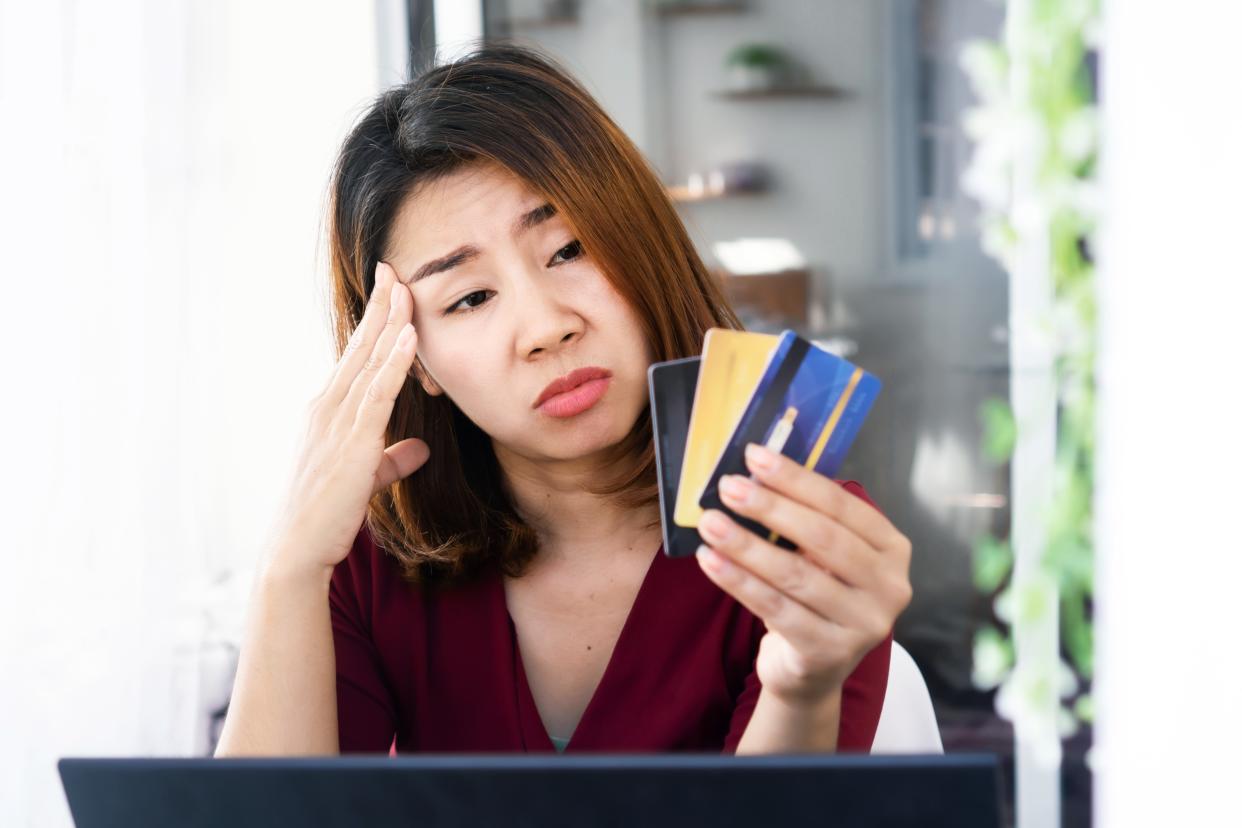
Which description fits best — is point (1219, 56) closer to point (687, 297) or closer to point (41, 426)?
point (687, 297)

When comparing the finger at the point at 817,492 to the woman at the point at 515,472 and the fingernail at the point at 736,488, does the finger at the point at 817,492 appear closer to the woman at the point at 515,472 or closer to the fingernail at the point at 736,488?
the fingernail at the point at 736,488

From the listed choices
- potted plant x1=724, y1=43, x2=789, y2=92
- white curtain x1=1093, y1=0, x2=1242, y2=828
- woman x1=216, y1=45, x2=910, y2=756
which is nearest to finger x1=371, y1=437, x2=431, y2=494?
woman x1=216, y1=45, x2=910, y2=756

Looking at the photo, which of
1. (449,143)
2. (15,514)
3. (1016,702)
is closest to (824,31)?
(1016,702)

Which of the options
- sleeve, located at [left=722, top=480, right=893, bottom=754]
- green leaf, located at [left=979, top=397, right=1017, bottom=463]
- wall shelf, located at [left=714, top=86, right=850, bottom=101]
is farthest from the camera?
wall shelf, located at [left=714, top=86, right=850, bottom=101]

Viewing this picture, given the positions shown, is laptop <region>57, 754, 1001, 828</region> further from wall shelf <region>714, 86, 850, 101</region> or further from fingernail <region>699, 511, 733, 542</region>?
wall shelf <region>714, 86, 850, 101</region>

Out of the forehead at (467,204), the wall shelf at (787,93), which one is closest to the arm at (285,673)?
the forehead at (467,204)

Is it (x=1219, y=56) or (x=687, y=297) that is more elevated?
(x=1219, y=56)

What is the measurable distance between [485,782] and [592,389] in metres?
0.61

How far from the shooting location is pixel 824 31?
2.77 meters

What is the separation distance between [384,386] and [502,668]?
0.35m

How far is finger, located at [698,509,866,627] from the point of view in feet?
2.49

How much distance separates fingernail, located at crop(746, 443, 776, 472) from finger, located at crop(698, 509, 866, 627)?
0.14 ft

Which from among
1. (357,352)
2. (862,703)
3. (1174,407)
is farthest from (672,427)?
(1174,407)

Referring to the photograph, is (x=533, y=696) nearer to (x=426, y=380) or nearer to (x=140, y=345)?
(x=426, y=380)
